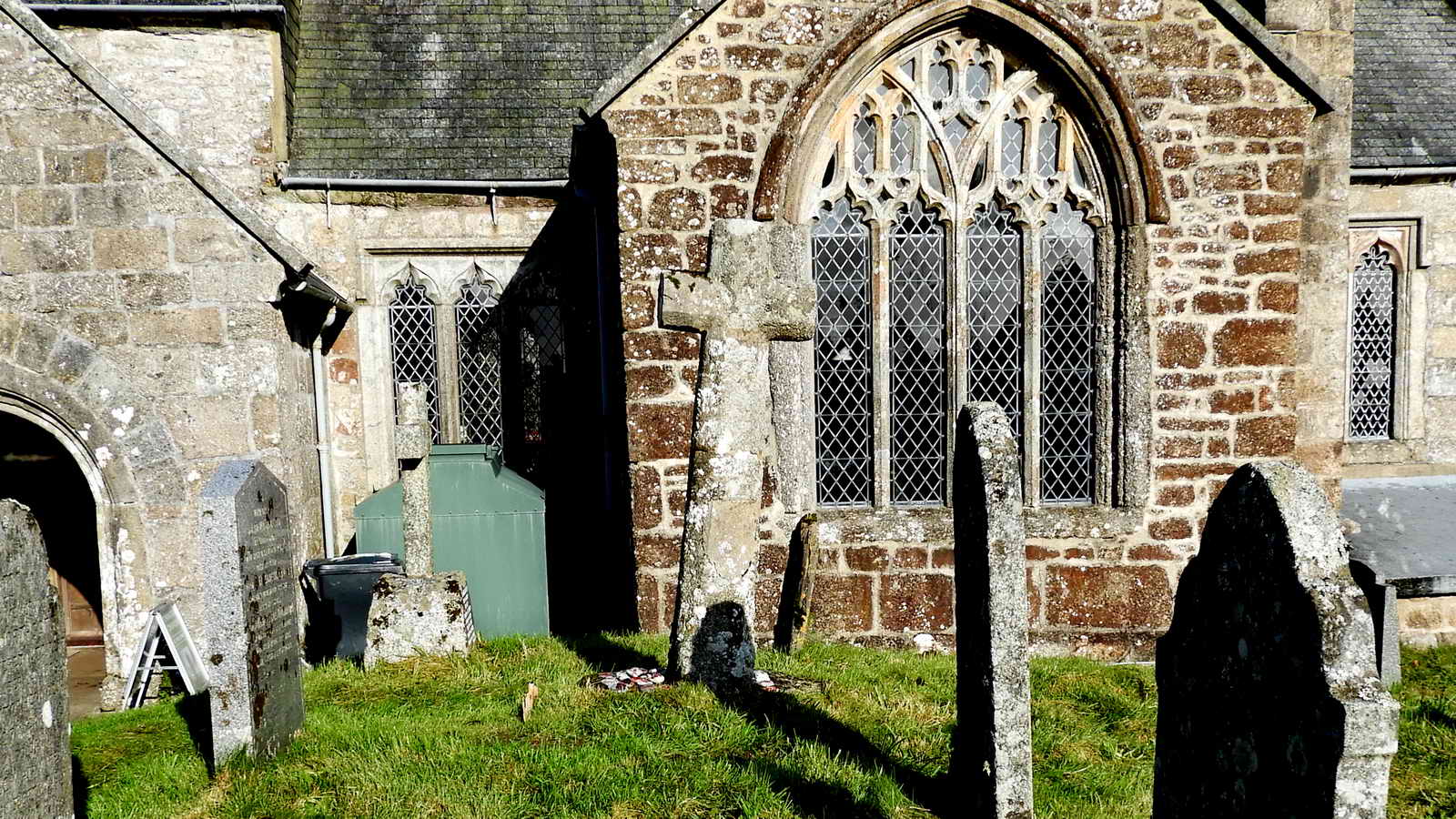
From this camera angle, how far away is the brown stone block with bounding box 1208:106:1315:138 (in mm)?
7016

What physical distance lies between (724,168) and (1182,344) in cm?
361

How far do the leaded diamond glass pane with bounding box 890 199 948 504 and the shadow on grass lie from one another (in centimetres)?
245

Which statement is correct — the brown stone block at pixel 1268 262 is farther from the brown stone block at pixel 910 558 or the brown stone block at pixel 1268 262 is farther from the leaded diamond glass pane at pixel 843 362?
the brown stone block at pixel 910 558

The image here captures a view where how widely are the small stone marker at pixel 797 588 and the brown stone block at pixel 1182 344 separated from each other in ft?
9.48

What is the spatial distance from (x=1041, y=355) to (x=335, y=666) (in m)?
5.65

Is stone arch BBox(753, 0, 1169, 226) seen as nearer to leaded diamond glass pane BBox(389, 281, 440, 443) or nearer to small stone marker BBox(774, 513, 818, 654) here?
small stone marker BBox(774, 513, 818, 654)

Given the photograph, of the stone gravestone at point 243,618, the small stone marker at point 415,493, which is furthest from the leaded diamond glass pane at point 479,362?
the stone gravestone at point 243,618

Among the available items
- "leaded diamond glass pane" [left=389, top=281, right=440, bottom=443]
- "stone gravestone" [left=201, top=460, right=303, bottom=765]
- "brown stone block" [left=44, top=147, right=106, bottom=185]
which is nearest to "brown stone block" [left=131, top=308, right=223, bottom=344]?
"brown stone block" [left=44, top=147, right=106, bottom=185]

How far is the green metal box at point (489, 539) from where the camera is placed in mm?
8008

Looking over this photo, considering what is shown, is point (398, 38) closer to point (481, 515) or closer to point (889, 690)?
point (481, 515)

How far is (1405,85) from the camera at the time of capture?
11.8m

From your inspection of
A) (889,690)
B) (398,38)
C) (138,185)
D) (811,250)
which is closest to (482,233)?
(398,38)

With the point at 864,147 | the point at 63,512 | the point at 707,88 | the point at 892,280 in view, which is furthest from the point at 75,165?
the point at 892,280

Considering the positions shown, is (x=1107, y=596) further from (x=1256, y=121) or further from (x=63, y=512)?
(x=63, y=512)
